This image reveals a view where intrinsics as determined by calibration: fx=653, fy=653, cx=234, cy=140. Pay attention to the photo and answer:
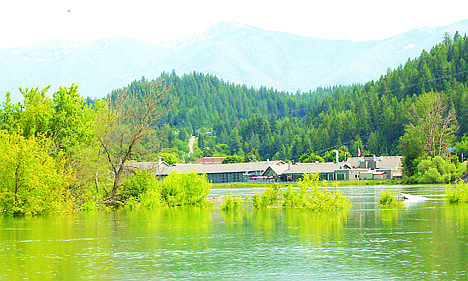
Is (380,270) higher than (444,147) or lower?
lower

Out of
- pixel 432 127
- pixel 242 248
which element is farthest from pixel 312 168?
pixel 242 248

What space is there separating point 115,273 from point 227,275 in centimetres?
379

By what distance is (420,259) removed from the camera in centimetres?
2369

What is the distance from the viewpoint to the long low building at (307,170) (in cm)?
16662

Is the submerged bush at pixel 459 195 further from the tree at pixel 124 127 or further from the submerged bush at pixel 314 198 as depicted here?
the tree at pixel 124 127

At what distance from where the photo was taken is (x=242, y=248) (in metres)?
28.0

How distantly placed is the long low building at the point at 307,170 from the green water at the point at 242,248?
397ft

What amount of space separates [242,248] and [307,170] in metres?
142

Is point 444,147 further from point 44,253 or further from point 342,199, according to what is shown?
point 44,253

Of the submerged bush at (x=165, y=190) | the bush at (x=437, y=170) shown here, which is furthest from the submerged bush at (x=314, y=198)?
the bush at (x=437, y=170)

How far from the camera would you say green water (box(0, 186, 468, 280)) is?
854 inches

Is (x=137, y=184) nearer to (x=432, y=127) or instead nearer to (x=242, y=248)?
(x=242, y=248)

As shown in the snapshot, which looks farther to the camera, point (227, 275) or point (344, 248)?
point (344, 248)

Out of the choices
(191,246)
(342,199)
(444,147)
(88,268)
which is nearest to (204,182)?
(342,199)
